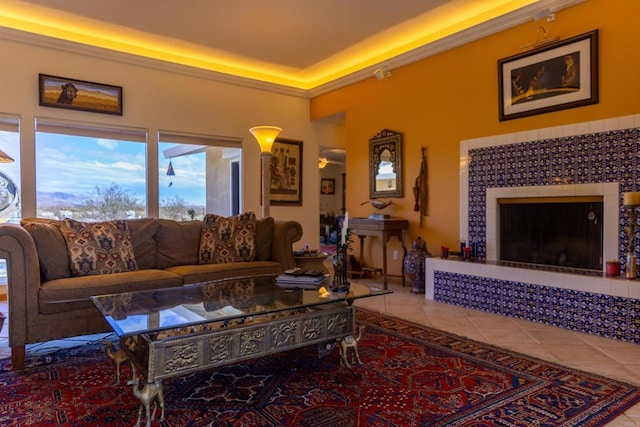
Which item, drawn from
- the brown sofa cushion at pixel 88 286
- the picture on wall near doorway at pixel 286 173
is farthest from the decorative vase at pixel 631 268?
the picture on wall near doorway at pixel 286 173

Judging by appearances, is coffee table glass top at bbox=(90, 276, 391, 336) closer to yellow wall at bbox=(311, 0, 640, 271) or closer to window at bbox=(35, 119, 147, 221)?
yellow wall at bbox=(311, 0, 640, 271)

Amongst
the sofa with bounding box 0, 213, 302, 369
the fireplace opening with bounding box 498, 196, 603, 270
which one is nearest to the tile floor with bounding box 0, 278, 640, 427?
the sofa with bounding box 0, 213, 302, 369

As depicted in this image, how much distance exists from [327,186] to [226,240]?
8.44 m

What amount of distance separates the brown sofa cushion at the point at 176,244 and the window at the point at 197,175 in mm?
1582

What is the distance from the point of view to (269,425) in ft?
5.79

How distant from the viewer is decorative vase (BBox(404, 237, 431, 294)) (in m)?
4.49

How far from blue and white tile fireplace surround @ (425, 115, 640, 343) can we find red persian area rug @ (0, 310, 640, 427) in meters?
0.89

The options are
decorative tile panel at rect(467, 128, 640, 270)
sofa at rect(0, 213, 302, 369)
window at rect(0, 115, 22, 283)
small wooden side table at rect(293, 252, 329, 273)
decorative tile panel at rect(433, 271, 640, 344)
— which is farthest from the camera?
window at rect(0, 115, 22, 283)

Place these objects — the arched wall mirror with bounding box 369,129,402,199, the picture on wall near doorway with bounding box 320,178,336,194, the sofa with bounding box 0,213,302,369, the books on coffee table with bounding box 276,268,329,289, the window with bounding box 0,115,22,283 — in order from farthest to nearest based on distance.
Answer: the picture on wall near doorway with bounding box 320,178,336,194 < the arched wall mirror with bounding box 369,129,402,199 < the window with bounding box 0,115,22,283 < the books on coffee table with bounding box 276,268,329,289 < the sofa with bounding box 0,213,302,369

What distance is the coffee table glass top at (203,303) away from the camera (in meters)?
1.81

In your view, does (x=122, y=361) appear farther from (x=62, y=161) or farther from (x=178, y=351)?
(x=62, y=161)

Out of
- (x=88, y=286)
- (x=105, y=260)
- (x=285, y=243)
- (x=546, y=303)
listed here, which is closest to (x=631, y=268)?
(x=546, y=303)

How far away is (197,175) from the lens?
5.62 meters

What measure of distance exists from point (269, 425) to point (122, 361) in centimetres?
93
